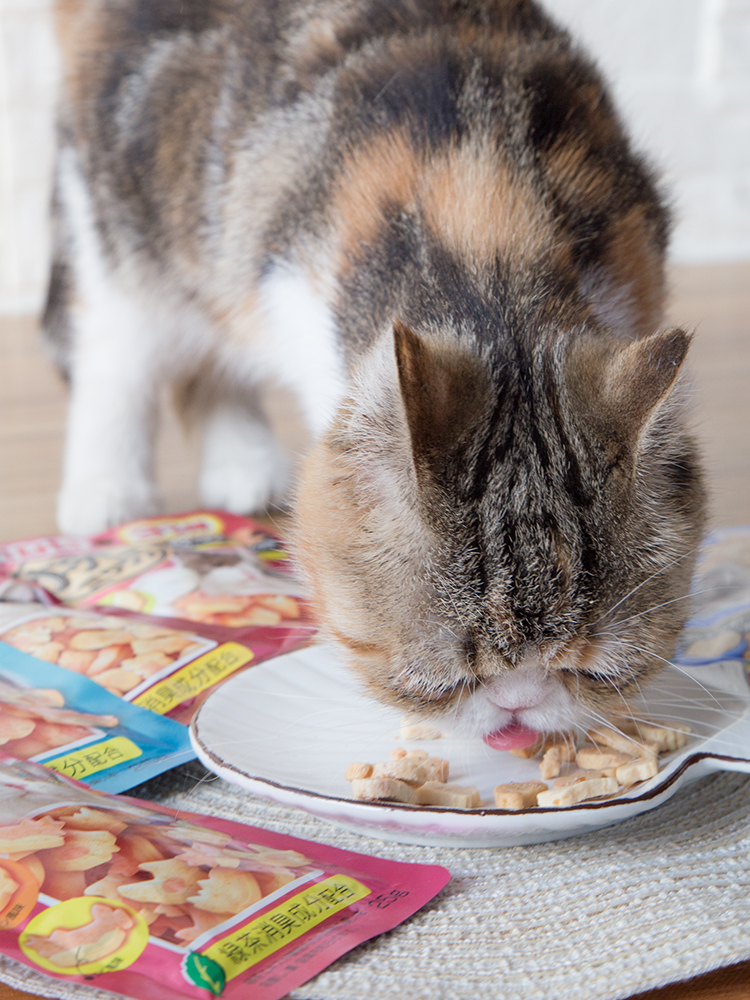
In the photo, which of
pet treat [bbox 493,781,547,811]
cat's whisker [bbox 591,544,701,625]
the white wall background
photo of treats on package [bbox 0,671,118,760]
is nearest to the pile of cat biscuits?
pet treat [bbox 493,781,547,811]

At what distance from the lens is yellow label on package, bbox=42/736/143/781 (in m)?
0.86

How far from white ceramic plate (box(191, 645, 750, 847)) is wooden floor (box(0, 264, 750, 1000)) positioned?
0.87 feet

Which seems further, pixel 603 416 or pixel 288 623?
pixel 288 623

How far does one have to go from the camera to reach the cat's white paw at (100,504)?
5.32 feet

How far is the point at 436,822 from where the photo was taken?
2.48 feet

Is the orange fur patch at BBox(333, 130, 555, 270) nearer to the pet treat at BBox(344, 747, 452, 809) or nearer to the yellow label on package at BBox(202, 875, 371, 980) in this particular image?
the pet treat at BBox(344, 747, 452, 809)

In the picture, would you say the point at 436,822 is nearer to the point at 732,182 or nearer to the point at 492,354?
the point at 492,354

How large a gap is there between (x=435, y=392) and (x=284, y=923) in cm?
37

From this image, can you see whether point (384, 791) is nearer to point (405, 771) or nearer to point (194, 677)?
point (405, 771)

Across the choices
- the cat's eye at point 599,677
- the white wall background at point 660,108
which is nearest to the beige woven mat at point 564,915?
the cat's eye at point 599,677

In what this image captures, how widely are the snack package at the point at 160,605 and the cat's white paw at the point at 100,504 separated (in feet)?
0.52

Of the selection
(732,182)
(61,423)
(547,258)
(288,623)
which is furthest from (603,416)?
(732,182)

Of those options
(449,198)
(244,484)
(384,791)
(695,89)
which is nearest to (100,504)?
(244,484)

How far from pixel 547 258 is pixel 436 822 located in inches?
19.9
